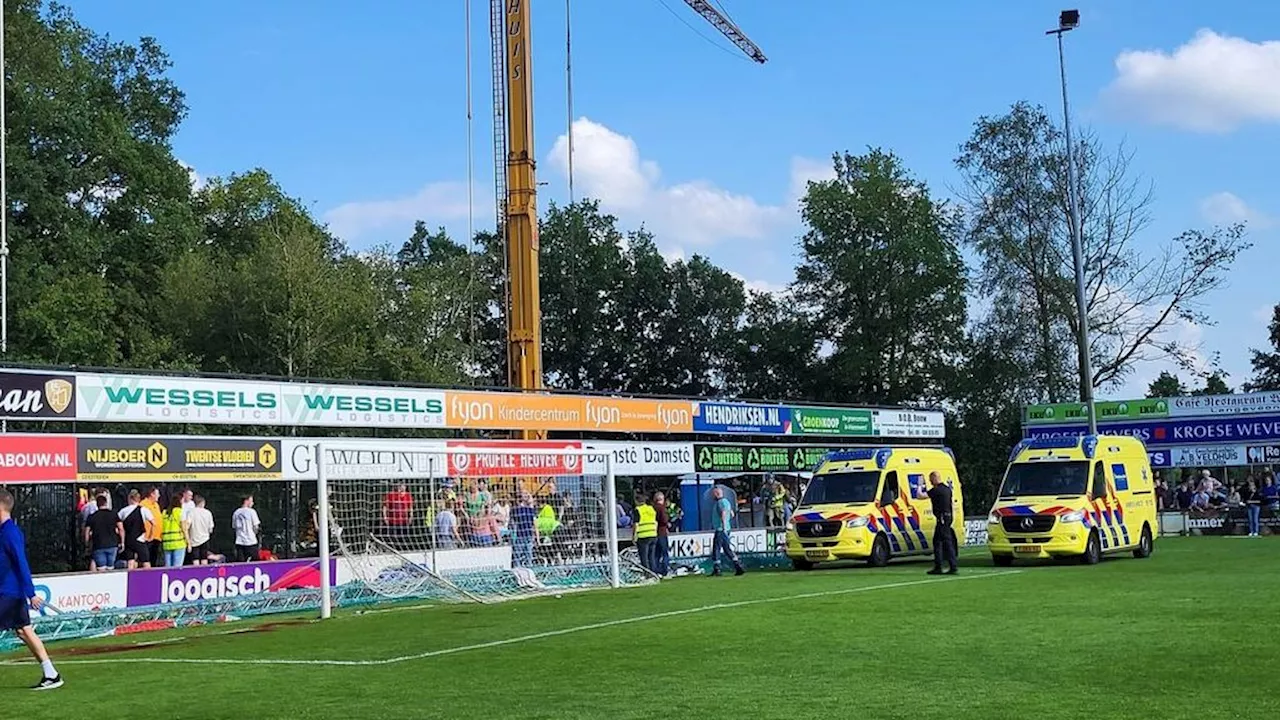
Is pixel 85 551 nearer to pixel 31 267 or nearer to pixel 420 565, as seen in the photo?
pixel 420 565

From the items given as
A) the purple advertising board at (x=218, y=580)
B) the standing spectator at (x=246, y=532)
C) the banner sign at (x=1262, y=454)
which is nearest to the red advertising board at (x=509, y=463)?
the purple advertising board at (x=218, y=580)

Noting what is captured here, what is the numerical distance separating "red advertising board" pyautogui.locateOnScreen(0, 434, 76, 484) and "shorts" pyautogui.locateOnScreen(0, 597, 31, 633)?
1003 centimetres

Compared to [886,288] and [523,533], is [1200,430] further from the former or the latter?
[523,533]

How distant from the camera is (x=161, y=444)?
80.0 feet

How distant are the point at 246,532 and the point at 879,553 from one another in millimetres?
12357

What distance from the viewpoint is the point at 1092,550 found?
26.2 meters

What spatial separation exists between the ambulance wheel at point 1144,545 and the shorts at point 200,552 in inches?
715

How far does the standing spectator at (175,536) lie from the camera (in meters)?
24.3

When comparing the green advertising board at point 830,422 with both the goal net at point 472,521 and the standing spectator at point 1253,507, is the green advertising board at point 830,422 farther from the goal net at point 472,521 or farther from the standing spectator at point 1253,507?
the goal net at point 472,521

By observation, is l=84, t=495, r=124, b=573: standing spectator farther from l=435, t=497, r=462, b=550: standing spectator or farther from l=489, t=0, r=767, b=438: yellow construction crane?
l=489, t=0, r=767, b=438: yellow construction crane

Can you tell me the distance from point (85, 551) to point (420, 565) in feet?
19.2

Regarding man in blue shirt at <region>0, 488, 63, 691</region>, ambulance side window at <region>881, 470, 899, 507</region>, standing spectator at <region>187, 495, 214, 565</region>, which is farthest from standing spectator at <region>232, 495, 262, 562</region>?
man in blue shirt at <region>0, 488, 63, 691</region>

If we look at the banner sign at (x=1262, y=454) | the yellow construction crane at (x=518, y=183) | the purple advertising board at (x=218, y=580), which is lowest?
the purple advertising board at (x=218, y=580)

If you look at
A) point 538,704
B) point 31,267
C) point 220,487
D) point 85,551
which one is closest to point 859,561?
point 220,487
